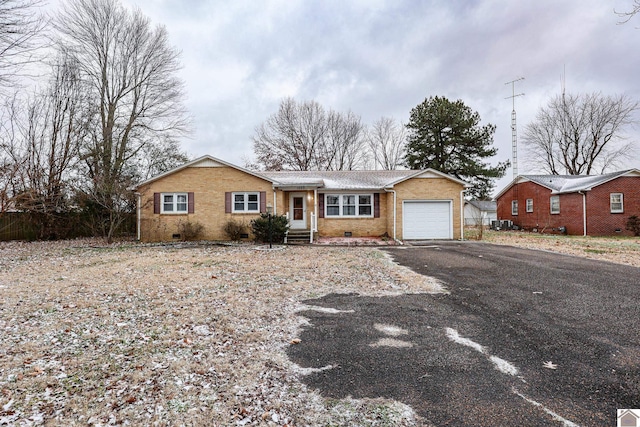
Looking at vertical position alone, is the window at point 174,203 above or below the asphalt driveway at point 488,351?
above

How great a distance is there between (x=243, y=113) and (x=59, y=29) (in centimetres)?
1232

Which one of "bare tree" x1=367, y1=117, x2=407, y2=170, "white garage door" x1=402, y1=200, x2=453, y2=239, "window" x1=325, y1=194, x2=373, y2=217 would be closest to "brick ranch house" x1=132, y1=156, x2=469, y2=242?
"white garage door" x1=402, y1=200, x2=453, y2=239

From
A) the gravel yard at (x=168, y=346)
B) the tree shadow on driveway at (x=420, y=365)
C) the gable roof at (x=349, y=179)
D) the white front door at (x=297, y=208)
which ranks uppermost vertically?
the gable roof at (x=349, y=179)

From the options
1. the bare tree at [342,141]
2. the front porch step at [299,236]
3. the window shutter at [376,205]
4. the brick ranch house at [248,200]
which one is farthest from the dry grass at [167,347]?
the bare tree at [342,141]

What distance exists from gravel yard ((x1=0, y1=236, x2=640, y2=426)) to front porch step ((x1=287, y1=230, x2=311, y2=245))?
721 cm

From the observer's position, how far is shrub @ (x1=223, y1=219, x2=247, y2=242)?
15.9 meters

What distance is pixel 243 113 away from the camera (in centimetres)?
2634

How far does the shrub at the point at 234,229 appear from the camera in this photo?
625 inches

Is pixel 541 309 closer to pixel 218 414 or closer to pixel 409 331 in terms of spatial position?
pixel 409 331

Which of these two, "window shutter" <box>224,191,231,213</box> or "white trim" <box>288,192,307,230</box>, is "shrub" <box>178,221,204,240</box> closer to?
"window shutter" <box>224,191,231,213</box>

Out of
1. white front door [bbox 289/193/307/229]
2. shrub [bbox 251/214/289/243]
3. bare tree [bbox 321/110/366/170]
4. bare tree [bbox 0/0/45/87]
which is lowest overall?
shrub [bbox 251/214/289/243]

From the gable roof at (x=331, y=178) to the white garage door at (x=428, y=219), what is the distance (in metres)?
1.44

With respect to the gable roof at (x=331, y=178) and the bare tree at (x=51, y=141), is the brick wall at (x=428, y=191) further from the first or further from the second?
the bare tree at (x=51, y=141)

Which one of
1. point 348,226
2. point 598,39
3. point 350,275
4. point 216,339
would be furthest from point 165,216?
point 598,39
